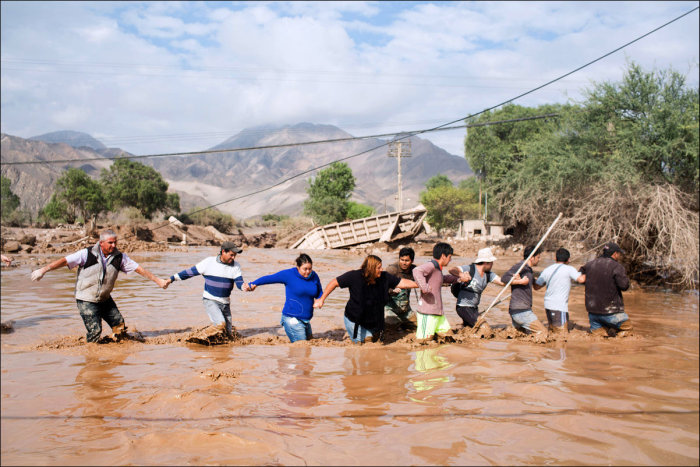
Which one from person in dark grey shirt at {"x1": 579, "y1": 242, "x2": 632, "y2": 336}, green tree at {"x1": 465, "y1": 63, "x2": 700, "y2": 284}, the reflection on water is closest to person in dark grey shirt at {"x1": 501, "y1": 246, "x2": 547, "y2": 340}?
person in dark grey shirt at {"x1": 579, "y1": 242, "x2": 632, "y2": 336}

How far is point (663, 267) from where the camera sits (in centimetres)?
1503

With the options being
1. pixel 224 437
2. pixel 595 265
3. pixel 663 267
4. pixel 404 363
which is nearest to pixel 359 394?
pixel 404 363

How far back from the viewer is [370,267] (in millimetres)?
7387

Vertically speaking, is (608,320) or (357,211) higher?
(357,211)

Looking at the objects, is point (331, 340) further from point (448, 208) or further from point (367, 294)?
point (448, 208)

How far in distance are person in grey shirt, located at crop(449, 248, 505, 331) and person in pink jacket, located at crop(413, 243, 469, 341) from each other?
1.48 feet

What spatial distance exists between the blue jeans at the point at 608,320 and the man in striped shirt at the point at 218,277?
567 cm

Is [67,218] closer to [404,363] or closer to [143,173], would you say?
[143,173]

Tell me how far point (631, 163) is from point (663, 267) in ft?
10.3

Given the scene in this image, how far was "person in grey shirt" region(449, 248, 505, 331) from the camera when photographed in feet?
26.9

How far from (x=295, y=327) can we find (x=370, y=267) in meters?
1.54

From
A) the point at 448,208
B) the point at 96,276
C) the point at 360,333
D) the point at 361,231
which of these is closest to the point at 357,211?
the point at 448,208

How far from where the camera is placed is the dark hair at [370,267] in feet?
24.2

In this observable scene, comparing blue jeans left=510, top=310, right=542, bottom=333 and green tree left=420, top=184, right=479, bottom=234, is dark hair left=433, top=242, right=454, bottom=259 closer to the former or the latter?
blue jeans left=510, top=310, right=542, bottom=333
